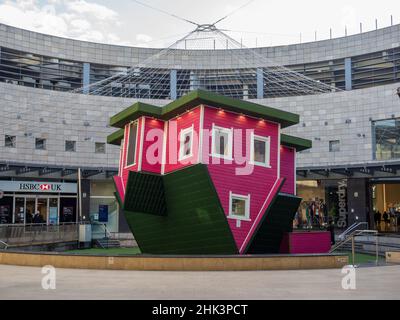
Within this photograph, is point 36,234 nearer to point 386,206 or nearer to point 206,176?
point 206,176

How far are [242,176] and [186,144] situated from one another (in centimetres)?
275

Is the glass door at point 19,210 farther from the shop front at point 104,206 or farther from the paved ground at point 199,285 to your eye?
the paved ground at point 199,285

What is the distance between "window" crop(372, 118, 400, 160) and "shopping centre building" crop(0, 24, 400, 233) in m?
0.08

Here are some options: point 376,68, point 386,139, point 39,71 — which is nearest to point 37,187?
point 39,71

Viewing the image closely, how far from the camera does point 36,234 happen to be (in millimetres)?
33812

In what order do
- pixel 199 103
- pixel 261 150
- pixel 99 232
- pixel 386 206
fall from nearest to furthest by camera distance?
pixel 199 103
pixel 261 150
pixel 99 232
pixel 386 206

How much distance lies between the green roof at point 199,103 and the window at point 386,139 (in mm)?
20076

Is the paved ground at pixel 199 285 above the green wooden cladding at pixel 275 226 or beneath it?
beneath

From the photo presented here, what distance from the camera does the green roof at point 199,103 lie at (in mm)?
22188

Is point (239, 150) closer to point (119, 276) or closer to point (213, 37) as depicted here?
point (119, 276)

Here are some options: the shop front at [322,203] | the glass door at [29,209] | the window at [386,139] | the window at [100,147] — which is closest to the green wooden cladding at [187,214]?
the glass door at [29,209]

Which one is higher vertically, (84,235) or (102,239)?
(84,235)

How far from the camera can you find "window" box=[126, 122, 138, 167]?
2478 cm
